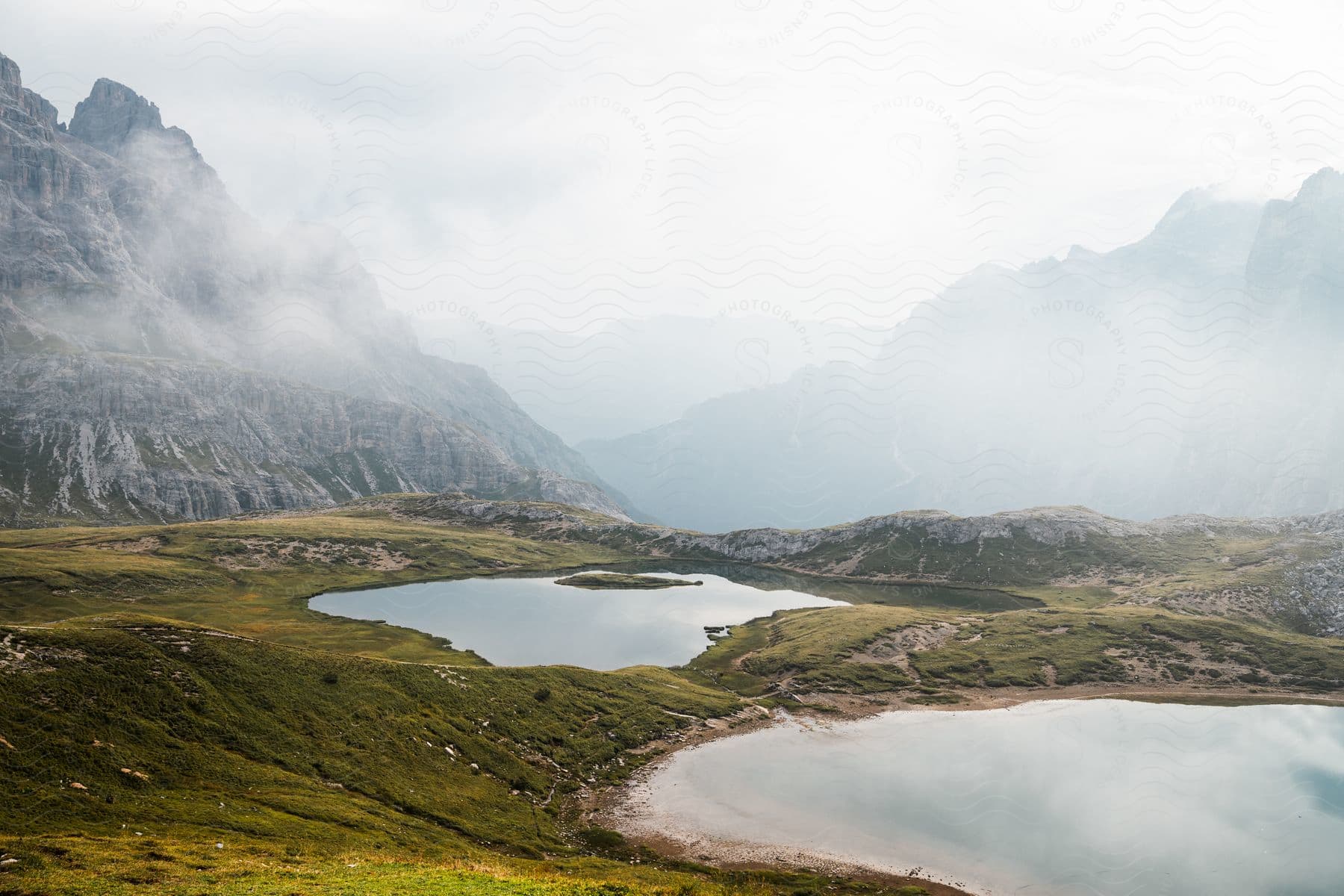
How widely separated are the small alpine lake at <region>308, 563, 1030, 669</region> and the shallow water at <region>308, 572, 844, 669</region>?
0.70 ft

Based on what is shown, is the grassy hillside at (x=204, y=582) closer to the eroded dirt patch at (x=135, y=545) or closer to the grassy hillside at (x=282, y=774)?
the eroded dirt patch at (x=135, y=545)

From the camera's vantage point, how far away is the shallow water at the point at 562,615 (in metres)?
118

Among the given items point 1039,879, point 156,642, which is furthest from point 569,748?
point 1039,879

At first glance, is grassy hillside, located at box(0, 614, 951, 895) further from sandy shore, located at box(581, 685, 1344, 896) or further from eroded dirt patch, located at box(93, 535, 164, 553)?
eroded dirt patch, located at box(93, 535, 164, 553)

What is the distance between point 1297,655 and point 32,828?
549ft

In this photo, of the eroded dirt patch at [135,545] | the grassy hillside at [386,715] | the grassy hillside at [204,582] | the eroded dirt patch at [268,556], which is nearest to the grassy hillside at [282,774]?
the grassy hillside at [386,715]

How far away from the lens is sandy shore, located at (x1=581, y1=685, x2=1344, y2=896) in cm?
4906

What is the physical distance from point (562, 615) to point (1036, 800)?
10722cm

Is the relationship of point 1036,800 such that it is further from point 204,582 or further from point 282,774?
point 204,582

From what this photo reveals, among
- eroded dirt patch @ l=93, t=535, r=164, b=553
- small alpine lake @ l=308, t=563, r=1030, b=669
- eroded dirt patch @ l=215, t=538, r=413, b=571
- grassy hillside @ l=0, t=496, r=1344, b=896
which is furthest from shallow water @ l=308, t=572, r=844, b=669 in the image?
eroded dirt patch @ l=93, t=535, r=164, b=553

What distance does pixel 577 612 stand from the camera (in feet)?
507

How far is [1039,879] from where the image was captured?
49312 mm

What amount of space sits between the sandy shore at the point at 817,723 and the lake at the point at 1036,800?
1.68 feet

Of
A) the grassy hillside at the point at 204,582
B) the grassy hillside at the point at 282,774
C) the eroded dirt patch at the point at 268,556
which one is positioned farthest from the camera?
the eroded dirt patch at the point at 268,556
